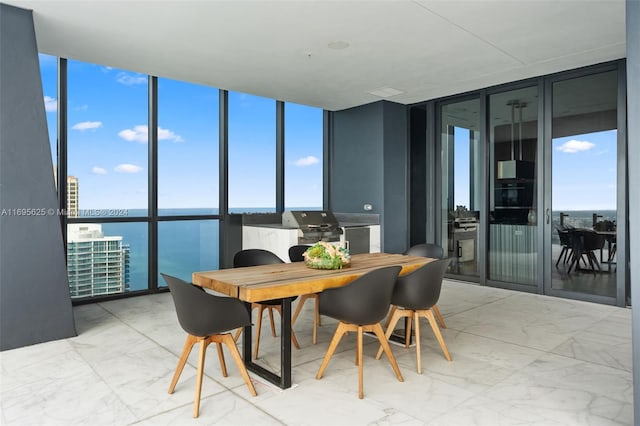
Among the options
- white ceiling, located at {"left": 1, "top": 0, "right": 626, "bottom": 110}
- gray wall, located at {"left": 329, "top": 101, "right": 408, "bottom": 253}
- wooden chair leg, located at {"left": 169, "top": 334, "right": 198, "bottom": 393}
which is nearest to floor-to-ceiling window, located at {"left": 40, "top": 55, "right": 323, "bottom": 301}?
white ceiling, located at {"left": 1, "top": 0, "right": 626, "bottom": 110}

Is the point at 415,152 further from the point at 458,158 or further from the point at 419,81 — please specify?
the point at 419,81

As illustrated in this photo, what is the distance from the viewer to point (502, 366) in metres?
3.01

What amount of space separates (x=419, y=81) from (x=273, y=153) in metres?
2.43

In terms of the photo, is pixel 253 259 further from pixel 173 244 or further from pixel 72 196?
pixel 72 196

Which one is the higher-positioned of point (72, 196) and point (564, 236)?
point (72, 196)

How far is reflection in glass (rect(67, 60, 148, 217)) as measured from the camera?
5.03 meters

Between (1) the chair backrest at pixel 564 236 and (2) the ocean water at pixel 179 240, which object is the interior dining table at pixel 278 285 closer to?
(2) the ocean water at pixel 179 240

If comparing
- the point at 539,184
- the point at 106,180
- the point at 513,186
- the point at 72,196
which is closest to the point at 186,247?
the point at 106,180

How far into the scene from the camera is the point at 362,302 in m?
2.65

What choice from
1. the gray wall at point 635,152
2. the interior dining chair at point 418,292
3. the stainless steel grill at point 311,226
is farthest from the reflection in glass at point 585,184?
the gray wall at point 635,152

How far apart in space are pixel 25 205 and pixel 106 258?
177cm

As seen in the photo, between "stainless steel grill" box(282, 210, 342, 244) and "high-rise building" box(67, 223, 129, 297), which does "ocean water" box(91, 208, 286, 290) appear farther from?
"stainless steel grill" box(282, 210, 342, 244)

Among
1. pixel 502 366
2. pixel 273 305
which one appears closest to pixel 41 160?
pixel 273 305

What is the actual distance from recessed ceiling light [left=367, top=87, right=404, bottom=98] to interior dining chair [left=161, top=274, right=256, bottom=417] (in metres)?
4.06
